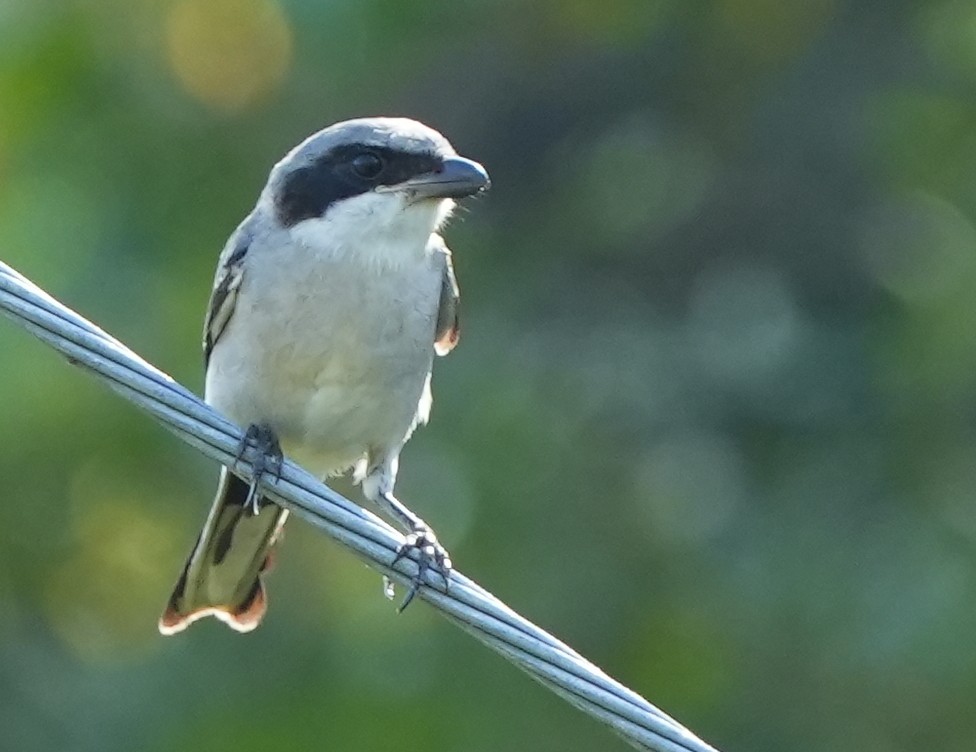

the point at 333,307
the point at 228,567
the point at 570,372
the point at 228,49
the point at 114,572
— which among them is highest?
the point at 570,372

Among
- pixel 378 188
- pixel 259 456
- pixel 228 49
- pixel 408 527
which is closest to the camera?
pixel 259 456

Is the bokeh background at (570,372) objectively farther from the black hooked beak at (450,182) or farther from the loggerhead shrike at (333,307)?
the black hooked beak at (450,182)

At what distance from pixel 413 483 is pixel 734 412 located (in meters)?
1.47

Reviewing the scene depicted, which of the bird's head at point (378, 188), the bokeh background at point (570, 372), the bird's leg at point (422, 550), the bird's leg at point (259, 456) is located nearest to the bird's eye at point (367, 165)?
the bird's head at point (378, 188)

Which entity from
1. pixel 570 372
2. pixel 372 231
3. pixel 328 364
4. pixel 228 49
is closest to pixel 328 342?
pixel 328 364

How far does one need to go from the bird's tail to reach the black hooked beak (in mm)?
1003

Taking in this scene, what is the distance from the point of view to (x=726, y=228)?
954 cm

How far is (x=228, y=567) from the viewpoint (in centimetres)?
591

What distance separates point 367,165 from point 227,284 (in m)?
0.53

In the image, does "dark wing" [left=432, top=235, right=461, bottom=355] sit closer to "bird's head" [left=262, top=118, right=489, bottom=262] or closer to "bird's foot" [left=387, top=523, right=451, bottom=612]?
"bird's head" [left=262, top=118, right=489, bottom=262]

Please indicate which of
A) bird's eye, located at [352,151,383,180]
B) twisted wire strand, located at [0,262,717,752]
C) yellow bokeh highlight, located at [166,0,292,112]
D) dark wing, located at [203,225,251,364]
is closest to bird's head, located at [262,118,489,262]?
bird's eye, located at [352,151,383,180]

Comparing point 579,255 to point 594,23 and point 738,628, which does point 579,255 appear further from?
point 738,628

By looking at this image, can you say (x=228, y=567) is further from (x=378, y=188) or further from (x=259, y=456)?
(x=378, y=188)

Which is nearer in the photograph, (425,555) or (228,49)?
(425,555)
